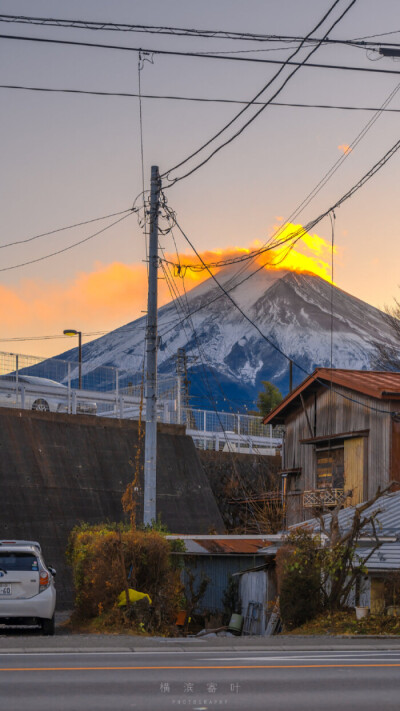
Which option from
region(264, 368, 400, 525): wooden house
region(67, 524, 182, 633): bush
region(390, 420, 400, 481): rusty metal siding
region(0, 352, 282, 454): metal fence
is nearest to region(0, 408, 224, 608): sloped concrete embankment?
region(0, 352, 282, 454): metal fence

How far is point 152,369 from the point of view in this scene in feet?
76.7

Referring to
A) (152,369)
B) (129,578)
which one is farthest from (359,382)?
(129,578)

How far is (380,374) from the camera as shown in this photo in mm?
37250

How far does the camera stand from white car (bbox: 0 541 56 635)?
16.7 metres

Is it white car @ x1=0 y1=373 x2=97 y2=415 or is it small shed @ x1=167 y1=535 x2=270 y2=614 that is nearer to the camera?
small shed @ x1=167 y1=535 x2=270 y2=614

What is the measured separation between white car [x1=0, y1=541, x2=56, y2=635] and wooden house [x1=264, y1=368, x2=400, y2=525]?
16087 mm

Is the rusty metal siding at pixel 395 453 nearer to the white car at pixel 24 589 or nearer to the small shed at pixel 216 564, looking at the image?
the small shed at pixel 216 564

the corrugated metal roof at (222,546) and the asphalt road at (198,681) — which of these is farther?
the corrugated metal roof at (222,546)

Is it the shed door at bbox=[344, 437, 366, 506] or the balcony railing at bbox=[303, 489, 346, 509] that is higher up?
the shed door at bbox=[344, 437, 366, 506]

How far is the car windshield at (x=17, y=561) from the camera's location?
16.9 metres

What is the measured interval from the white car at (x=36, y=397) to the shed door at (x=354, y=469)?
30.3 ft

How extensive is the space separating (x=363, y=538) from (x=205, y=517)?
12.5 m

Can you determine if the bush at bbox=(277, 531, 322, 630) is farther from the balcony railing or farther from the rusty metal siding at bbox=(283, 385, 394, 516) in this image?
the balcony railing

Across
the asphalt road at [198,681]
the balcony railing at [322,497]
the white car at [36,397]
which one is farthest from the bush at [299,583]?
the balcony railing at [322,497]
